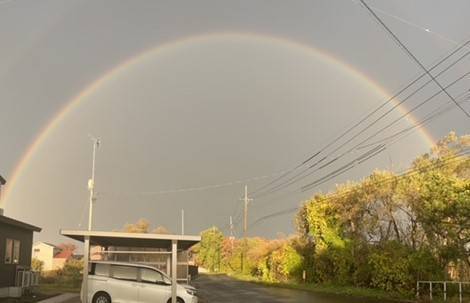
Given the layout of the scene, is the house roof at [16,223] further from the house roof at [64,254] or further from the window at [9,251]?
the house roof at [64,254]

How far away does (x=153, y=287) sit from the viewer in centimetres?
2286

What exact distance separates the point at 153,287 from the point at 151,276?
49 cm

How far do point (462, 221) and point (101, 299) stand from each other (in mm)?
20393

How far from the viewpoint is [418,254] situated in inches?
1388

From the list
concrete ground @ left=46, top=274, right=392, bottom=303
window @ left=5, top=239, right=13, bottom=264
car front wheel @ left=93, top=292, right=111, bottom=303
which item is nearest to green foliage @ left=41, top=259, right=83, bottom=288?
concrete ground @ left=46, top=274, right=392, bottom=303

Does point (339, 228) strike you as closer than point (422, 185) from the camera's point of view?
No

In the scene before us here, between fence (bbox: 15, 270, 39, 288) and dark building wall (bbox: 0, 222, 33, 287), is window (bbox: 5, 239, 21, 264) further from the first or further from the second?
fence (bbox: 15, 270, 39, 288)

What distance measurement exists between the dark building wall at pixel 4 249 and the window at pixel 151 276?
9.97 meters

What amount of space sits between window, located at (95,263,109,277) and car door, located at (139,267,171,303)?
142cm

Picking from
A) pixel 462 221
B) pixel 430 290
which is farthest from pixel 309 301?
pixel 462 221

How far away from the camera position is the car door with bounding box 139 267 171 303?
22.7m

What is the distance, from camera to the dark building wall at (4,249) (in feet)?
95.9

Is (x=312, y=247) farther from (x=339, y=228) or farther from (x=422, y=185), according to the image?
(x=422, y=185)

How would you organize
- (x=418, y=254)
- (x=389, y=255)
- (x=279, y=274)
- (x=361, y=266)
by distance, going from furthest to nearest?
(x=279, y=274), (x=361, y=266), (x=389, y=255), (x=418, y=254)
